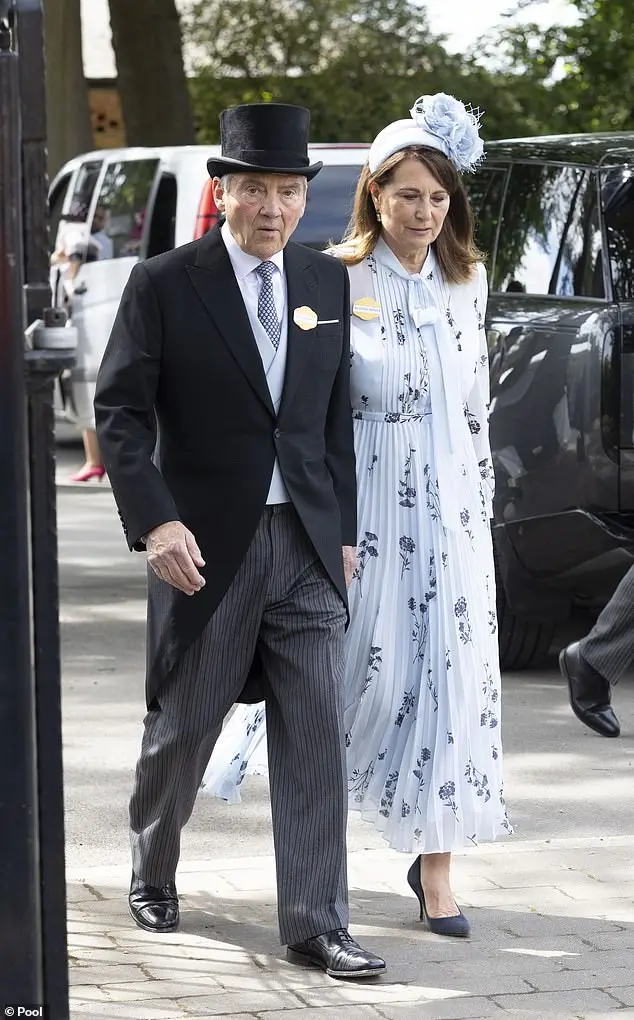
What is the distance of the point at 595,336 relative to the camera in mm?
6855

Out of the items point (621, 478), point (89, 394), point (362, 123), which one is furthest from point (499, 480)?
point (362, 123)

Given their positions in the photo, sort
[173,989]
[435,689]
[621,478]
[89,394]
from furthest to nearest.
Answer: [89,394]
[621,478]
[435,689]
[173,989]

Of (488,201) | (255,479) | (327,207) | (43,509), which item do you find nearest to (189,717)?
(255,479)

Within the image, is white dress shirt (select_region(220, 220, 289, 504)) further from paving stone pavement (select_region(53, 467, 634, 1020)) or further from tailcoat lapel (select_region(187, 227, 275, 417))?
paving stone pavement (select_region(53, 467, 634, 1020))

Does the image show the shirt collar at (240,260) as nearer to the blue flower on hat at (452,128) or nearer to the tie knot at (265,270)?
the tie knot at (265,270)

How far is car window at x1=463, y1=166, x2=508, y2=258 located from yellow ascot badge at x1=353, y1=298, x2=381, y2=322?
3.04 m

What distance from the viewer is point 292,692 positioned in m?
4.29

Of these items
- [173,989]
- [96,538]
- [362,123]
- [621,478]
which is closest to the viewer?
[173,989]

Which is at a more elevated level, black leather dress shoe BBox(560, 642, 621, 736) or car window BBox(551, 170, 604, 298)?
car window BBox(551, 170, 604, 298)

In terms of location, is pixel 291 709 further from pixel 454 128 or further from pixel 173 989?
pixel 454 128

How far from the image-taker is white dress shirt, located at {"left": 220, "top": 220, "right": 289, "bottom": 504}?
4277 mm

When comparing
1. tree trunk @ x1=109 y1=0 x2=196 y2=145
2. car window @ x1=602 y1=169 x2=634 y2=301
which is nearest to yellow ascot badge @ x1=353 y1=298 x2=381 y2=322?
car window @ x1=602 y1=169 x2=634 y2=301

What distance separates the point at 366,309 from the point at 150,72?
544 inches

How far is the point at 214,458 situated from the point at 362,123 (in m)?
21.5
